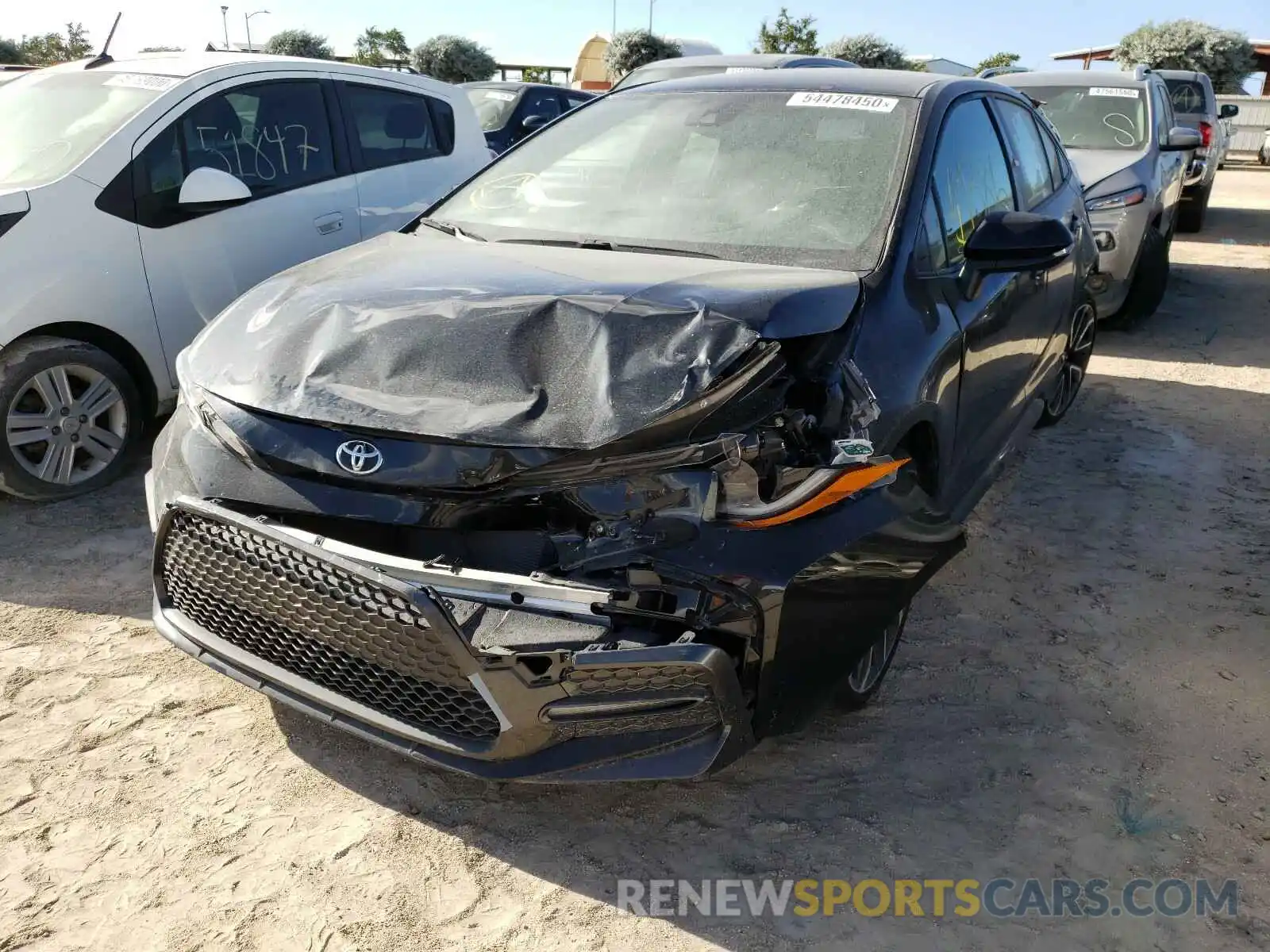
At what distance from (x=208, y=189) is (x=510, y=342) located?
8.96ft

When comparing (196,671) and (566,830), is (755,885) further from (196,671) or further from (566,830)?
(196,671)

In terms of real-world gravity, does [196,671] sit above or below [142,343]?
below

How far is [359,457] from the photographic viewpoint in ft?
7.51

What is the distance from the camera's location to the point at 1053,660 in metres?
3.32

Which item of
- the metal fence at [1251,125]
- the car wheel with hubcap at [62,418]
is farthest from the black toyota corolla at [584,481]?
the metal fence at [1251,125]

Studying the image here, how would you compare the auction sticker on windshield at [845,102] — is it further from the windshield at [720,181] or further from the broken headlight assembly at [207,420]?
the broken headlight assembly at [207,420]

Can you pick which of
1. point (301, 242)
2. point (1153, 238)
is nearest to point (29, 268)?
point (301, 242)

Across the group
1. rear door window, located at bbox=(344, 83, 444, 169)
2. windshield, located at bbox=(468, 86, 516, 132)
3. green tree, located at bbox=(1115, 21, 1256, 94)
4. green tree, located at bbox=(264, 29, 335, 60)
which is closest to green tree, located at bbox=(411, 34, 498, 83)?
green tree, located at bbox=(264, 29, 335, 60)

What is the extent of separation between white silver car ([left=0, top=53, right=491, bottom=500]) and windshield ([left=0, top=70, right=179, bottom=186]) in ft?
0.03

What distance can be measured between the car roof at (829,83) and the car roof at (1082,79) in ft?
17.2

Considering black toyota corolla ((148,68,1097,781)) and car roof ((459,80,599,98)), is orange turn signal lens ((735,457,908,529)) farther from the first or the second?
car roof ((459,80,599,98))

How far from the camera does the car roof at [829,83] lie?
350 cm

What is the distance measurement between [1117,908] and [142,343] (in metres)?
4.08

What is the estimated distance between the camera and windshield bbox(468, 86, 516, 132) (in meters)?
10.5
